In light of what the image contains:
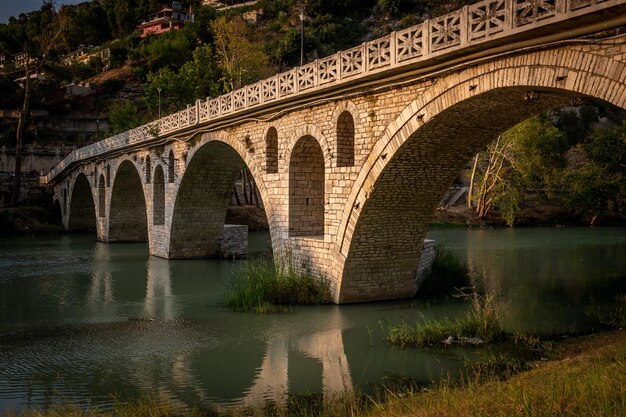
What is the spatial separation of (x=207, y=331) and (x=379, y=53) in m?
6.87

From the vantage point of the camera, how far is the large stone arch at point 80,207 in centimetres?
4306

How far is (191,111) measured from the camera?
77.7 feet

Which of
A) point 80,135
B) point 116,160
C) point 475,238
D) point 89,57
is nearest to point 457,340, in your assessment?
point 475,238

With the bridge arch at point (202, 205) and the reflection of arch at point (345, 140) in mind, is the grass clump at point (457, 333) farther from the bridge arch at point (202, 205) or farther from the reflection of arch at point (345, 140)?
the bridge arch at point (202, 205)

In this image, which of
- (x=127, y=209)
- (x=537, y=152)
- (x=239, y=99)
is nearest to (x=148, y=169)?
(x=127, y=209)

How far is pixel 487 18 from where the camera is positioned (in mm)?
10102

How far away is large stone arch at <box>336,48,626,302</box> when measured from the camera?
30.6ft

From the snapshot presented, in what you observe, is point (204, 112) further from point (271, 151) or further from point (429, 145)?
point (429, 145)

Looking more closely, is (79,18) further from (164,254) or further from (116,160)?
(164,254)

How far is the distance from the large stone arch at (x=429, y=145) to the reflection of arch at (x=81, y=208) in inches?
1294

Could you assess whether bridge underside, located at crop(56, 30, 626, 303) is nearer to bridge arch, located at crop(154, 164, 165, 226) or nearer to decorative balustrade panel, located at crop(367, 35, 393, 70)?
decorative balustrade panel, located at crop(367, 35, 393, 70)

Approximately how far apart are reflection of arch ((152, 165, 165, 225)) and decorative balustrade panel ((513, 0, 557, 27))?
2162 centimetres

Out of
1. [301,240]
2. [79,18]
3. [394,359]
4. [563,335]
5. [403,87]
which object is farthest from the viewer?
[79,18]

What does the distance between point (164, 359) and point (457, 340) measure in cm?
523
